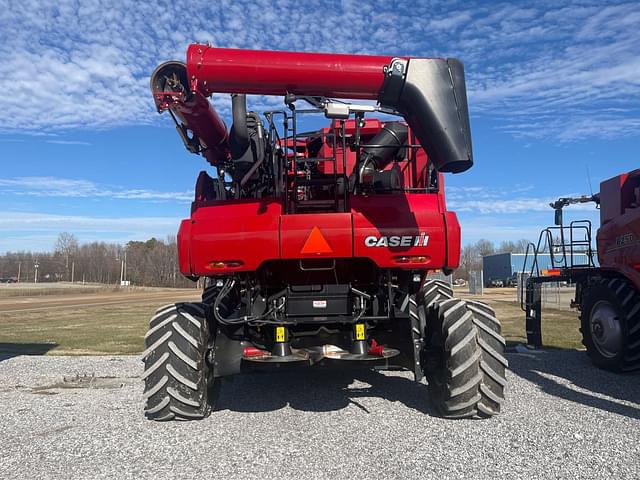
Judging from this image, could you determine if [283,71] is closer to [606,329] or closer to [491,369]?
[491,369]

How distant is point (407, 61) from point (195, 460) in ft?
11.8

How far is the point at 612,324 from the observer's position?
8000mm

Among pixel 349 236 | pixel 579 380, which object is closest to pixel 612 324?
pixel 579 380

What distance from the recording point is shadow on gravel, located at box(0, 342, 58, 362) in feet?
34.1

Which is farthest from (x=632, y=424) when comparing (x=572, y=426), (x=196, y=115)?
(x=196, y=115)

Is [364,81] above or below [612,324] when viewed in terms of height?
above

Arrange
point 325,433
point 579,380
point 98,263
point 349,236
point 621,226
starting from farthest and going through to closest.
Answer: point 98,263
point 621,226
point 579,380
point 349,236
point 325,433

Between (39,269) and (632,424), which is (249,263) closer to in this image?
(632,424)

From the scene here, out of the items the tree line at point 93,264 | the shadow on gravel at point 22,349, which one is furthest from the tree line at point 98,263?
the shadow on gravel at point 22,349

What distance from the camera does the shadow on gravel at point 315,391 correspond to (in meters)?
5.96

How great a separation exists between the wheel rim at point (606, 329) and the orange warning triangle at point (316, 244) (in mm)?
5243

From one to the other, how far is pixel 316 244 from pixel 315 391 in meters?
2.51

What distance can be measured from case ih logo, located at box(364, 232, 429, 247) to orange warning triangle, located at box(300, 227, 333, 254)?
38cm

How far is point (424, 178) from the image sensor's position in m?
6.46
